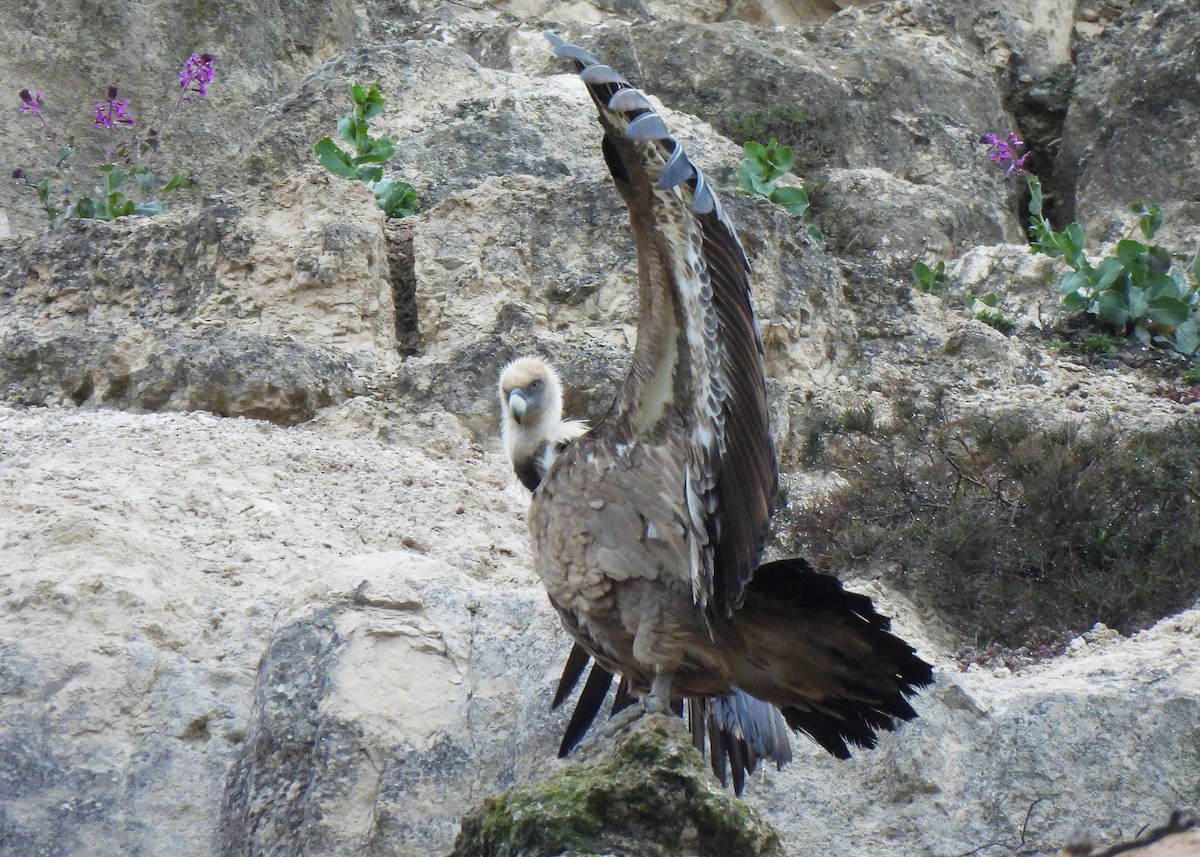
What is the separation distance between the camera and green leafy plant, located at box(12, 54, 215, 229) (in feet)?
26.9

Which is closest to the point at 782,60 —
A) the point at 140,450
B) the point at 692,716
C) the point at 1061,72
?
the point at 1061,72

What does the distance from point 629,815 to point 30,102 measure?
21.7 ft

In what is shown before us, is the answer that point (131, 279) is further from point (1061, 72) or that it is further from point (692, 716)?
point (1061, 72)

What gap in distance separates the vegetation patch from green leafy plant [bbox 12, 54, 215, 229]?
377 centimetres

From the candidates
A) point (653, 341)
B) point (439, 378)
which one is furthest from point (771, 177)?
point (653, 341)

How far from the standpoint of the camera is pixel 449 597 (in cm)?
523

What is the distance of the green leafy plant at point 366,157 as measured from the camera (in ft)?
25.2

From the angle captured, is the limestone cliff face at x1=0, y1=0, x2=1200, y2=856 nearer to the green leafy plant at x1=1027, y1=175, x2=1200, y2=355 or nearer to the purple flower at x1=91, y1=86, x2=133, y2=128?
the green leafy plant at x1=1027, y1=175, x2=1200, y2=355

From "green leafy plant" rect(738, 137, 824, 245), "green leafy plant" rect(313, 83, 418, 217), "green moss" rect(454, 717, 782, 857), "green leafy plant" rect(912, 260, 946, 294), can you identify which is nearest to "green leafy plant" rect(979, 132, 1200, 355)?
"green leafy plant" rect(912, 260, 946, 294)

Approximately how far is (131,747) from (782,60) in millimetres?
7640

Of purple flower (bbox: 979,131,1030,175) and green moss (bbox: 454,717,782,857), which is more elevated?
purple flower (bbox: 979,131,1030,175)

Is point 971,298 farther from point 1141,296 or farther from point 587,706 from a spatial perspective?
point 587,706

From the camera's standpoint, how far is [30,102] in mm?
8695

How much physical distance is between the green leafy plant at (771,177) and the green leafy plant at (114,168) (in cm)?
297
